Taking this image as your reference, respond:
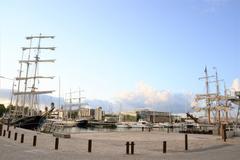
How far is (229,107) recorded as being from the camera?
235 feet

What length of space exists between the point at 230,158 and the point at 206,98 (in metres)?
67.4

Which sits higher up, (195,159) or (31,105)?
(31,105)

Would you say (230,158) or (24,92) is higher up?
(24,92)

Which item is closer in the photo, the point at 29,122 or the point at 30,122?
the point at 29,122

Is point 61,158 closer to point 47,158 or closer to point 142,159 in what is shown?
point 47,158

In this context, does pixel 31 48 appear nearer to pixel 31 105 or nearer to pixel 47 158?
pixel 31 105

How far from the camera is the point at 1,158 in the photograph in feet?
44.0

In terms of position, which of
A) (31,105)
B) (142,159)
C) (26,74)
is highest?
(26,74)

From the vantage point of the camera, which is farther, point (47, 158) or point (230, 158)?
point (230, 158)

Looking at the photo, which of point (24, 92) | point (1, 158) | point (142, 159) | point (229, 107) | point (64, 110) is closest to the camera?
point (1, 158)

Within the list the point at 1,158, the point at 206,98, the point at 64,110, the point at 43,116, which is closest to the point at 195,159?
the point at 1,158

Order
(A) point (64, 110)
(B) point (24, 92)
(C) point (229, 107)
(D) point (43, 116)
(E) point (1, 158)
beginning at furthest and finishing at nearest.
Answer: (A) point (64, 110) < (B) point (24, 92) < (C) point (229, 107) < (D) point (43, 116) < (E) point (1, 158)

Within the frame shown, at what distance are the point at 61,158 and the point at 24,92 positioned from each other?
2658 inches

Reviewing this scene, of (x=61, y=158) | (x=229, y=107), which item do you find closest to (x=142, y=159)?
(x=61, y=158)
